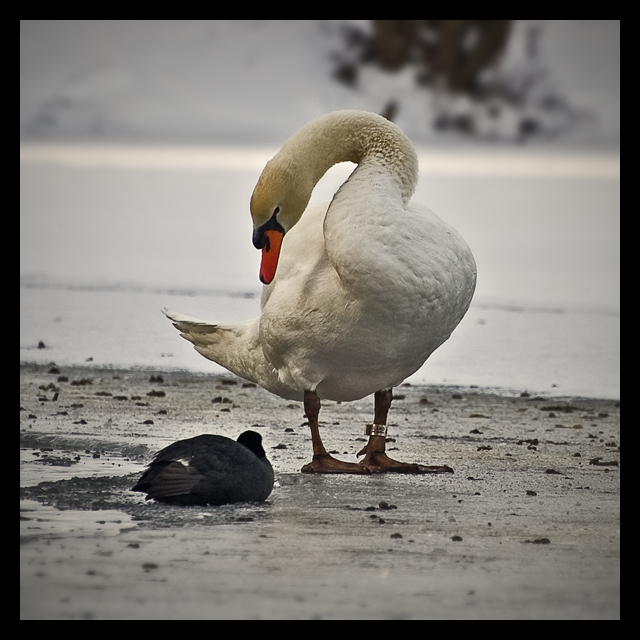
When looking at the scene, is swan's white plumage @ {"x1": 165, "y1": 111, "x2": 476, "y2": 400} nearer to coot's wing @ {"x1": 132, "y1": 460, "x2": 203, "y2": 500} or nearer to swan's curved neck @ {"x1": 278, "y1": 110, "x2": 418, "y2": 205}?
swan's curved neck @ {"x1": 278, "y1": 110, "x2": 418, "y2": 205}

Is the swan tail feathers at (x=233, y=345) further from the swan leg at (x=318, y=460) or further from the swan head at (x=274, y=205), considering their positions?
the swan head at (x=274, y=205)

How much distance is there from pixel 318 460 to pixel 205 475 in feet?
3.81

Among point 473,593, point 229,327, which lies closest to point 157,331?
point 229,327

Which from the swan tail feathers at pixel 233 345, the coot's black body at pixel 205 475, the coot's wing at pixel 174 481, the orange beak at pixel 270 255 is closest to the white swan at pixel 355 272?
the orange beak at pixel 270 255

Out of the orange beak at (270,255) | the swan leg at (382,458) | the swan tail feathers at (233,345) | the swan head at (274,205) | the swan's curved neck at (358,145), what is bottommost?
the swan leg at (382,458)

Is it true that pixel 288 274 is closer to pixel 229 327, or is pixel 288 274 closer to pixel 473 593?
pixel 229 327

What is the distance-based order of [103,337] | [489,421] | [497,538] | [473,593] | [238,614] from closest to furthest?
[238,614], [473,593], [497,538], [489,421], [103,337]

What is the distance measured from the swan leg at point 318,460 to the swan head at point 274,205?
0.78m

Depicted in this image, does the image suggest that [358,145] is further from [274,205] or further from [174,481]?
[174,481]

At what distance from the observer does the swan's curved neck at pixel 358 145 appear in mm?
5914

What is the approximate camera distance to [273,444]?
6.66 m

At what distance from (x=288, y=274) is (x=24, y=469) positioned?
1.85 m

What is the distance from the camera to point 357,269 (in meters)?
5.45

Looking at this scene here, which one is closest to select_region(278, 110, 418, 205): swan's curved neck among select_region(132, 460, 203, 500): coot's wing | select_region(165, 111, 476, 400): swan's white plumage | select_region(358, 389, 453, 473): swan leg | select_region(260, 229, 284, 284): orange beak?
select_region(165, 111, 476, 400): swan's white plumage
